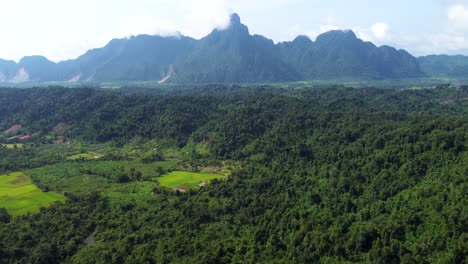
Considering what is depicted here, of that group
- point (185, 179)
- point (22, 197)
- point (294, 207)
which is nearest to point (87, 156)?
point (22, 197)

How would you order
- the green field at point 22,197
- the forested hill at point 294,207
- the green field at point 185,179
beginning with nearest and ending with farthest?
the forested hill at point 294,207, the green field at point 22,197, the green field at point 185,179

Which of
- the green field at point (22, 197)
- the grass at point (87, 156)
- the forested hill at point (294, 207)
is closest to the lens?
the forested hill at point (294, 207)

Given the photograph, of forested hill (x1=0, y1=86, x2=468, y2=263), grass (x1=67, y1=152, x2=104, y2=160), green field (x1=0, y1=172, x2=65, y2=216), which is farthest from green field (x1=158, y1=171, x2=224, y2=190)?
grass (x1=67, y1=152, x2=104, y2=160)

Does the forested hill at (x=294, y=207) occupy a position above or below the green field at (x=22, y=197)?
above

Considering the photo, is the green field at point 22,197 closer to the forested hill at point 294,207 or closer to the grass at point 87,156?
the forested hill at point 294,207

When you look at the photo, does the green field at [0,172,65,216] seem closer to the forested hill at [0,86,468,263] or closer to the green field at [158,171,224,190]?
the forested hill at [0,86,468,263]

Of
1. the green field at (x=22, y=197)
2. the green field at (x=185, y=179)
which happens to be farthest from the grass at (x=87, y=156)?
the green field at (x=185, y=179)

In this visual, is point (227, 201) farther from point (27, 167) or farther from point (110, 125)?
point (110, 125)
